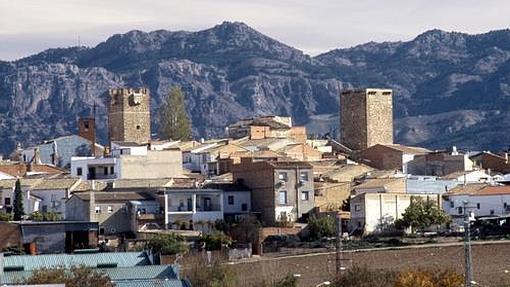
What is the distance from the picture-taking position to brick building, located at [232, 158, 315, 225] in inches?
2817

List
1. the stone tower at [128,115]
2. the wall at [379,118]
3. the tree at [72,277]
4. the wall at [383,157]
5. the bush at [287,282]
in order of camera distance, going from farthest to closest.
A: the stone tower at [128,115]
the wall at [379,118]
the wall at [383,157]
the bush at [287,282]
the tree at [72,277]

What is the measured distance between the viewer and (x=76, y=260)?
2301 inches

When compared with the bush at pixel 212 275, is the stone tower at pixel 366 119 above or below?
above

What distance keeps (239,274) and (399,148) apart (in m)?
32.9

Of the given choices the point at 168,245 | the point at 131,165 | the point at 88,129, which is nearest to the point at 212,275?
the point at 168,245

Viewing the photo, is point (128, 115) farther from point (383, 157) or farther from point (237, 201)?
point (237, 201)

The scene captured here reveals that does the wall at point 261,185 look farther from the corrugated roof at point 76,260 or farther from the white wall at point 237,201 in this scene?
the corrugated roof at point 76,260

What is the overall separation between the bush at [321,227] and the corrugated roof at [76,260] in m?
9.84

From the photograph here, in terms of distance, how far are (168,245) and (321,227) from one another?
24.2 ft

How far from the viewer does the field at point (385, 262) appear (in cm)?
5819

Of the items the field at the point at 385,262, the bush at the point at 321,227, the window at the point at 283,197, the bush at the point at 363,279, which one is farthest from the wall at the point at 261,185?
the bush at the point at 363,279

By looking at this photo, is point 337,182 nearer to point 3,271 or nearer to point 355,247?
point 355,247

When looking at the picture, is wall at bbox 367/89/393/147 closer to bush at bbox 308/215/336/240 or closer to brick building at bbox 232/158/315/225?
brick building at bbox 232/158/315/225

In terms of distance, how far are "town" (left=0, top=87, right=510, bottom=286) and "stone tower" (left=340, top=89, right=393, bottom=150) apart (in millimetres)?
7255
